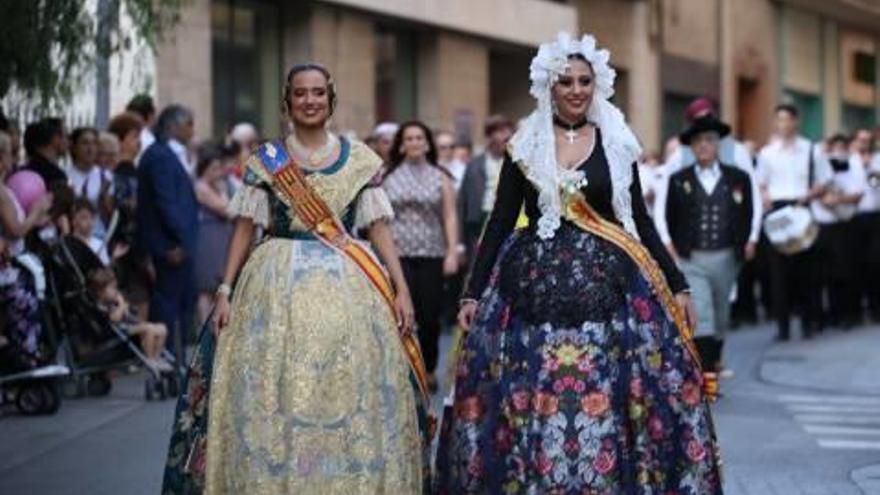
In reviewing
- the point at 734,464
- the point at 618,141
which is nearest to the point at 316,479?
the point at 618,141

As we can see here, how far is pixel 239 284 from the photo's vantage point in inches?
306

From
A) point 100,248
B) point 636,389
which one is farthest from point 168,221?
point 636,389

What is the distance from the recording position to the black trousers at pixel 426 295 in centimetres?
1297

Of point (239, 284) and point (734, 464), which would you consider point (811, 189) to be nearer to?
point (734, 464)

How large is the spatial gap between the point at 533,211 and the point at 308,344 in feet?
3.25

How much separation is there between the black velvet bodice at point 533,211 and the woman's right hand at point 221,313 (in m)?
0.92

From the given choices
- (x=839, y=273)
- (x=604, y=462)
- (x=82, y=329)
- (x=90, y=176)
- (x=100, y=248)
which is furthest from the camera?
(x=839, y=273)

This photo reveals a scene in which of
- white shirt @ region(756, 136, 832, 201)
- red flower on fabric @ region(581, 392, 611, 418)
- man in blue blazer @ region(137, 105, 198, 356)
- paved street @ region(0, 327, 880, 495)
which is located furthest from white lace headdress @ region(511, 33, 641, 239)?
white shirt @ region(756, 136, 832, 201)

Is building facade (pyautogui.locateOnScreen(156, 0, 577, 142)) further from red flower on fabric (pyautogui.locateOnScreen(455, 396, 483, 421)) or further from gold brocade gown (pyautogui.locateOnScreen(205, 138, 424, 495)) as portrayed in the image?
red flower on fabric (pyautogui.locateOnScreen(455, 396, 483, 421))

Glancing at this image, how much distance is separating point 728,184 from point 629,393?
21.0ft

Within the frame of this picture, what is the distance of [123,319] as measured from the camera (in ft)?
42.5

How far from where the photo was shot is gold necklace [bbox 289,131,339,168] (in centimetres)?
791

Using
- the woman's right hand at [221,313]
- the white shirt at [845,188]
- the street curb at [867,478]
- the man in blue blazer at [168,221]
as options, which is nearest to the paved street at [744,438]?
the street curb at [867,478]

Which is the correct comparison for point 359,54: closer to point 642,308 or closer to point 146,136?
point 146,136
